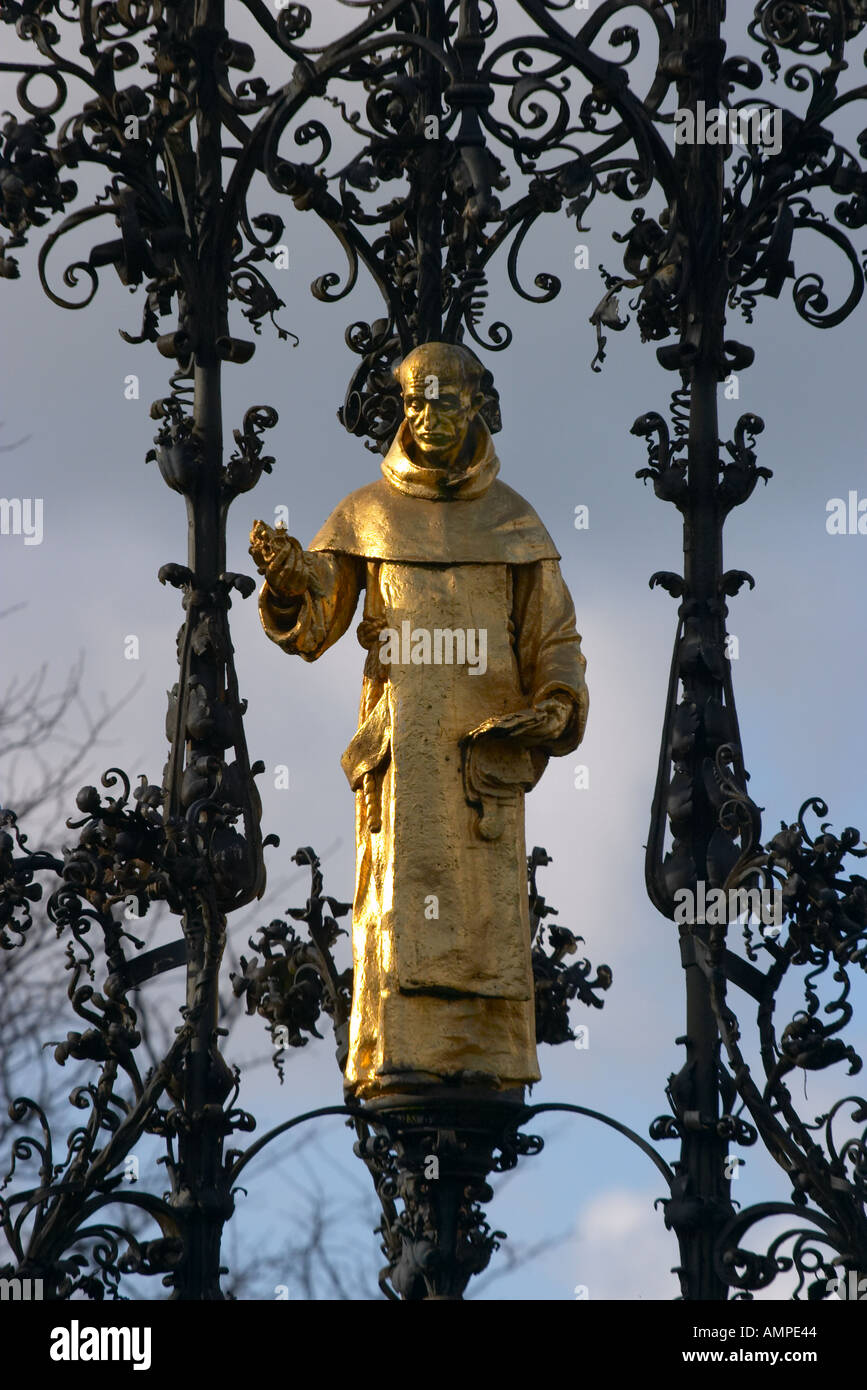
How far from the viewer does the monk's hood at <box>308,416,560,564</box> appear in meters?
15.4

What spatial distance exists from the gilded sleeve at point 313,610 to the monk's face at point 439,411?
55 centimetres

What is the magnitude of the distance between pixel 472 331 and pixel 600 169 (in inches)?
36.7

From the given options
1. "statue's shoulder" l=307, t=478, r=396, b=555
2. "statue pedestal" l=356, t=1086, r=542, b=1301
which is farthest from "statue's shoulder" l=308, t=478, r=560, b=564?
"statue pedestal" l=356, t=1086, r=542, b=1301

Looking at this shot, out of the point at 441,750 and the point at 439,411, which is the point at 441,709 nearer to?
the point at 441,750

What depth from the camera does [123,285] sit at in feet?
53.3

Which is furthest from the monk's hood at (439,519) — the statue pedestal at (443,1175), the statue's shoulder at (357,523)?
the statue pedestal at (443,1175)

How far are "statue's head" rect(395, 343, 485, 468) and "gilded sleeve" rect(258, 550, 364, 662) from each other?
572mm

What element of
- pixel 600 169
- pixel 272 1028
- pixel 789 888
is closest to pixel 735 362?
pixel 600 169

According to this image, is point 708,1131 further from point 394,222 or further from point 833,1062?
point 394,222

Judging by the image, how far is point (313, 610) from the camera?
15.2 meters

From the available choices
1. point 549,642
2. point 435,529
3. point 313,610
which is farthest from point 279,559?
point 549,642

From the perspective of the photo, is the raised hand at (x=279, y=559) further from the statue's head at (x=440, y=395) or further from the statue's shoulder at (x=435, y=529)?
the statue's head at (x=440, y=395)

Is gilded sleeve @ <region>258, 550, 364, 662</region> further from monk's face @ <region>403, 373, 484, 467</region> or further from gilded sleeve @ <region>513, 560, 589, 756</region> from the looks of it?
gilded sleeve @ <region>513, 560, 589, 756</region>

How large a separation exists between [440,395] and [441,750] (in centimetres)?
141
